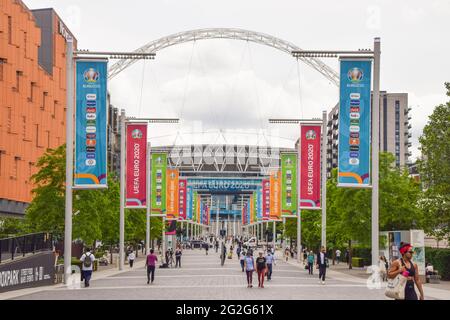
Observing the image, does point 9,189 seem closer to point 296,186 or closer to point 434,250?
point 296,186

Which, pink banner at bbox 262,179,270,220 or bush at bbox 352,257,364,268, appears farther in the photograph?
pink banner at bbox 262,179,270,220

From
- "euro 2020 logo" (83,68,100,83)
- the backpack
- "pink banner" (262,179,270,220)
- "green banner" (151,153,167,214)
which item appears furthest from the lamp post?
"pink banner" (262,179,270,220)

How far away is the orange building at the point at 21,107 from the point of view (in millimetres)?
74000

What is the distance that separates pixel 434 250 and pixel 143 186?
2005cm

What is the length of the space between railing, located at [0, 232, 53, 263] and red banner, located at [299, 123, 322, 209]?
19.3 meters

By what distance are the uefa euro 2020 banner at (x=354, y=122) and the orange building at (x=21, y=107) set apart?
145 feet

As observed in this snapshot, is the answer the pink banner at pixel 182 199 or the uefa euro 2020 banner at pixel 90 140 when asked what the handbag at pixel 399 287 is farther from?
the pink banner at pixel 182 199

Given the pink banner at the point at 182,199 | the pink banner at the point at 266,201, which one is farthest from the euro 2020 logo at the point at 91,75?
the pink banner at the point at 182,199

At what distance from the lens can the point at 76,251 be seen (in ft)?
204

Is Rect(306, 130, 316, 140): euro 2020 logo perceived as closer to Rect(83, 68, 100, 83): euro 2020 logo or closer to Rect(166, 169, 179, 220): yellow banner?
Rect(83, 68, 100, 83): euro 2020 logo

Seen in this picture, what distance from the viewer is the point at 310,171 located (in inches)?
2279

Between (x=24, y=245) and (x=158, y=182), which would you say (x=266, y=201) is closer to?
(x=158, y=182)

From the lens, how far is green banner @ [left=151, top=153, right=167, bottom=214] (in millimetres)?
70250

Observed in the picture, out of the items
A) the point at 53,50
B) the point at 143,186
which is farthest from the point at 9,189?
the point at 53,50
